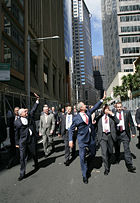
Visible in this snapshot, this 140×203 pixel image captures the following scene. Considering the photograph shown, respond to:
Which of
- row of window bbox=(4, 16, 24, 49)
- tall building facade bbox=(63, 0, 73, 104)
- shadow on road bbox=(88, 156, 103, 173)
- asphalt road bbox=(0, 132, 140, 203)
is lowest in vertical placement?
shadow on road bbox=(88, 156, 103, 173)

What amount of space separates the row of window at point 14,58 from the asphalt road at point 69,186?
1616 centimetres

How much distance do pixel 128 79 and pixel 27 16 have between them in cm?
2952

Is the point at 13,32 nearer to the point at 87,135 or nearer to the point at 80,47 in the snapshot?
the point at 87,135

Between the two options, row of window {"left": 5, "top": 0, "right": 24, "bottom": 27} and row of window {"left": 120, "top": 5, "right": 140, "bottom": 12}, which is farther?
row of window {"left": 120, "top": 5, "right": 140, "bottom": 12}

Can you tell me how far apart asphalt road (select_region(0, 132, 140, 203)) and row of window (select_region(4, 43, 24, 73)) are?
53.0 ft

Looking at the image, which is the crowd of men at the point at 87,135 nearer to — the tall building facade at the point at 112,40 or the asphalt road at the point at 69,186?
the asphalt road at the point at 69,186

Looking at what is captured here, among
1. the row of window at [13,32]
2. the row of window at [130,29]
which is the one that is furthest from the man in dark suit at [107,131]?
the row of window at [130,29]

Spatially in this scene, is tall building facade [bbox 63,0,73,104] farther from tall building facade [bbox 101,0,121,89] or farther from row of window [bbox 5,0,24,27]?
row of window [bbox 5,0,24,27]

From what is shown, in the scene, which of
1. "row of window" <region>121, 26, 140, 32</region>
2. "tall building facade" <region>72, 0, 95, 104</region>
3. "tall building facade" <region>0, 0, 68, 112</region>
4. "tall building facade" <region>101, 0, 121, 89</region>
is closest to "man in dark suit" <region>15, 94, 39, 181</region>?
"tall building facade" <region>0, 0, 68, 112</region>

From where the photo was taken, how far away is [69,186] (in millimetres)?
3672

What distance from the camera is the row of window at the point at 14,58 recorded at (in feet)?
60.7

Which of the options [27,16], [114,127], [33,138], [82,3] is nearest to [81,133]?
[114,127]

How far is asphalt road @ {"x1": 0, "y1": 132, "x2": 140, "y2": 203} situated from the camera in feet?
10.2

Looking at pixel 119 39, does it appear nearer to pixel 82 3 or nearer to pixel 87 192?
pixel 87 192
